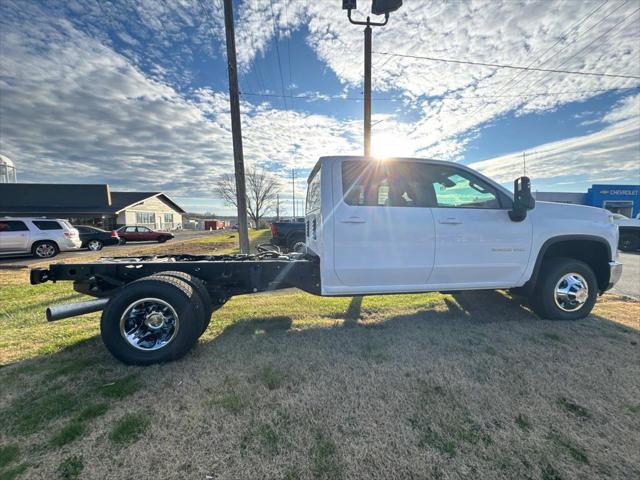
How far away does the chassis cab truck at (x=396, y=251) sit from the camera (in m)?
3.20

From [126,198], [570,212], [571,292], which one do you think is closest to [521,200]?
[570,212]

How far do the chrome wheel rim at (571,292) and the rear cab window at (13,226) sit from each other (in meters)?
16.0

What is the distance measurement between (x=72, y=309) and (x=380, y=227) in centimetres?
322

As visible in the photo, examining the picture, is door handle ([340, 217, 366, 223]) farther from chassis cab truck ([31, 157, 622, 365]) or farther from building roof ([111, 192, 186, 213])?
building roof ([111, 192, 186, 213])

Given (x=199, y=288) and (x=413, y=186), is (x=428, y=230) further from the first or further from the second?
(x=199, y=288)

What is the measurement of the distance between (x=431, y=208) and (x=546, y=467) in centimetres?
241

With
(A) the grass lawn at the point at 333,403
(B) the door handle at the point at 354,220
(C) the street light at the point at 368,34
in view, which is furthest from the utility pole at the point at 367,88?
(A) the grass lawn at the point at 333,403

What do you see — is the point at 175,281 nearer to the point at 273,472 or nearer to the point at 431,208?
the point at 273,472

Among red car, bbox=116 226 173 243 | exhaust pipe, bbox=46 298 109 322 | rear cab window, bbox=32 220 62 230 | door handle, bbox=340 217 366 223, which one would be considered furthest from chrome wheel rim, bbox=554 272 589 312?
red car, bbox=116 226 173 243

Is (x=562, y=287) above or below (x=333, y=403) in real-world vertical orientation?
above

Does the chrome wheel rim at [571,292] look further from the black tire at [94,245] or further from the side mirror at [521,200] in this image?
the black tire at [94,245]

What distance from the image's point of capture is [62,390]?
241 centimetres

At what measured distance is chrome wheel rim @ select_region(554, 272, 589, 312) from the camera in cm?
387

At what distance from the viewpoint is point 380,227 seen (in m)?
3.30
